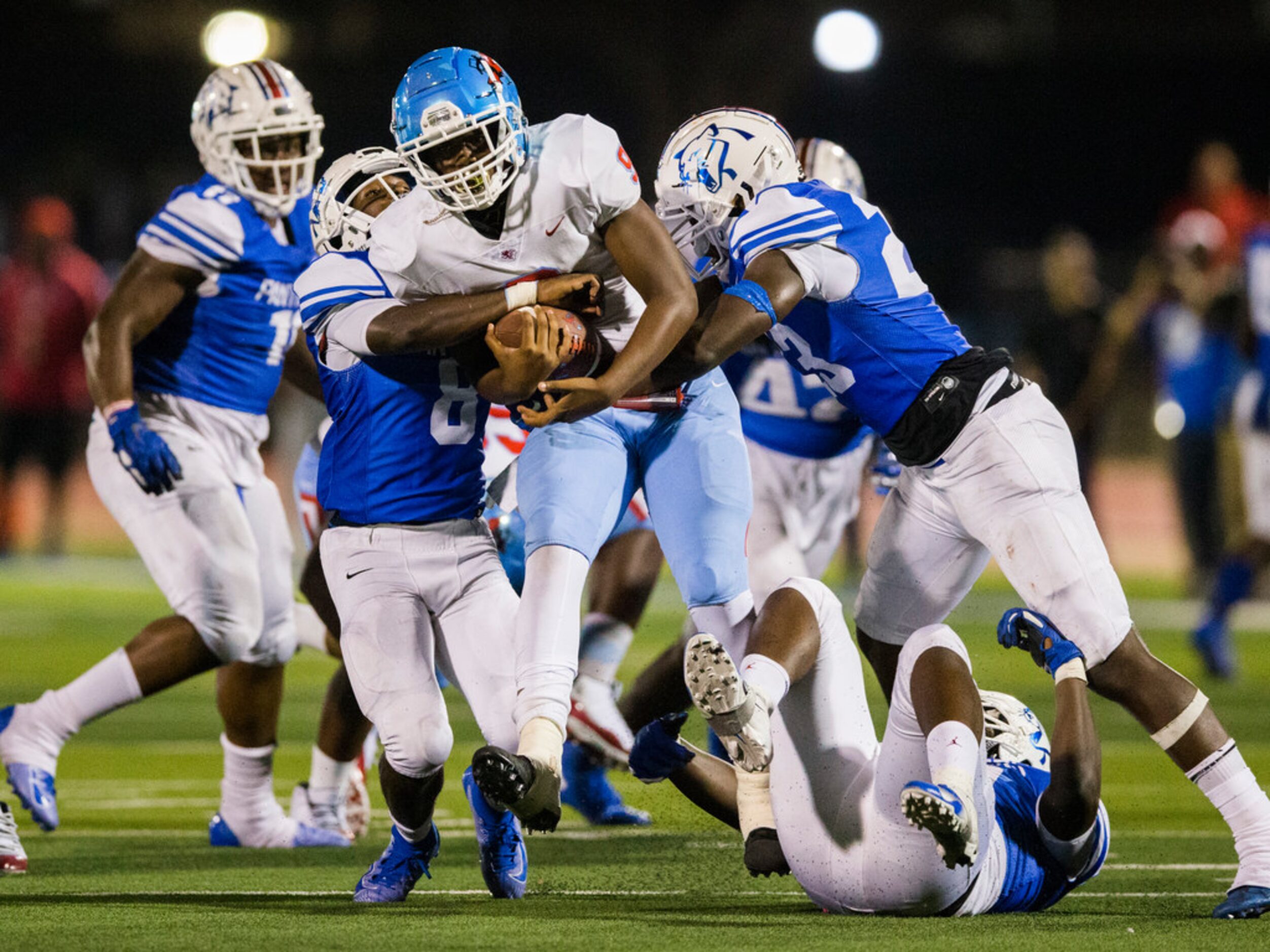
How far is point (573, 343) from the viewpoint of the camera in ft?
14.7

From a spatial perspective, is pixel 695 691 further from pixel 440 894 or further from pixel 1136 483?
pixel 1136 483

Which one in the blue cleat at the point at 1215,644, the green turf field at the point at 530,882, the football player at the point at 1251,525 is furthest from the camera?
the blue cleat at the point at 1215,644

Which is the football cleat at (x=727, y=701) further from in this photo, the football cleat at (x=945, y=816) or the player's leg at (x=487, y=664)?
the player's leg at (x=487, y=664)

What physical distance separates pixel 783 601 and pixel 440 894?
1.16 metres

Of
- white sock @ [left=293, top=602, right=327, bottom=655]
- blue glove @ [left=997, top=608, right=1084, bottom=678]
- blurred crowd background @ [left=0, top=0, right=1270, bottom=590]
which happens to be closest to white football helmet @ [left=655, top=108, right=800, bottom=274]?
blue glove @ [left=997, top=608, right=1084, bottom=678]

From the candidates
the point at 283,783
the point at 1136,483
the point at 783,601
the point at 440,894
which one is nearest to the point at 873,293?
the point at 783,601

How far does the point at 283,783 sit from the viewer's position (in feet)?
22.7

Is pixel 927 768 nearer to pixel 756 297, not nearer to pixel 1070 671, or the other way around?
pixel 1070 671

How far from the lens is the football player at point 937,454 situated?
4.46 metres

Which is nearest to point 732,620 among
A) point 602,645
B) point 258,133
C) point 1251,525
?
point 602,645

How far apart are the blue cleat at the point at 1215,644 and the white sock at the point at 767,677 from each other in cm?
565

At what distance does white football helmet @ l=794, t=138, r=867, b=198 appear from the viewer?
626 cm

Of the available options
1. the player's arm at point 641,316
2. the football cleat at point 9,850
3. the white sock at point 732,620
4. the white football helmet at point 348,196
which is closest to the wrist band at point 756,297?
the player's arm at point 641,316

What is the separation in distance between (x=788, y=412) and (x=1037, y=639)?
6.74 ft
